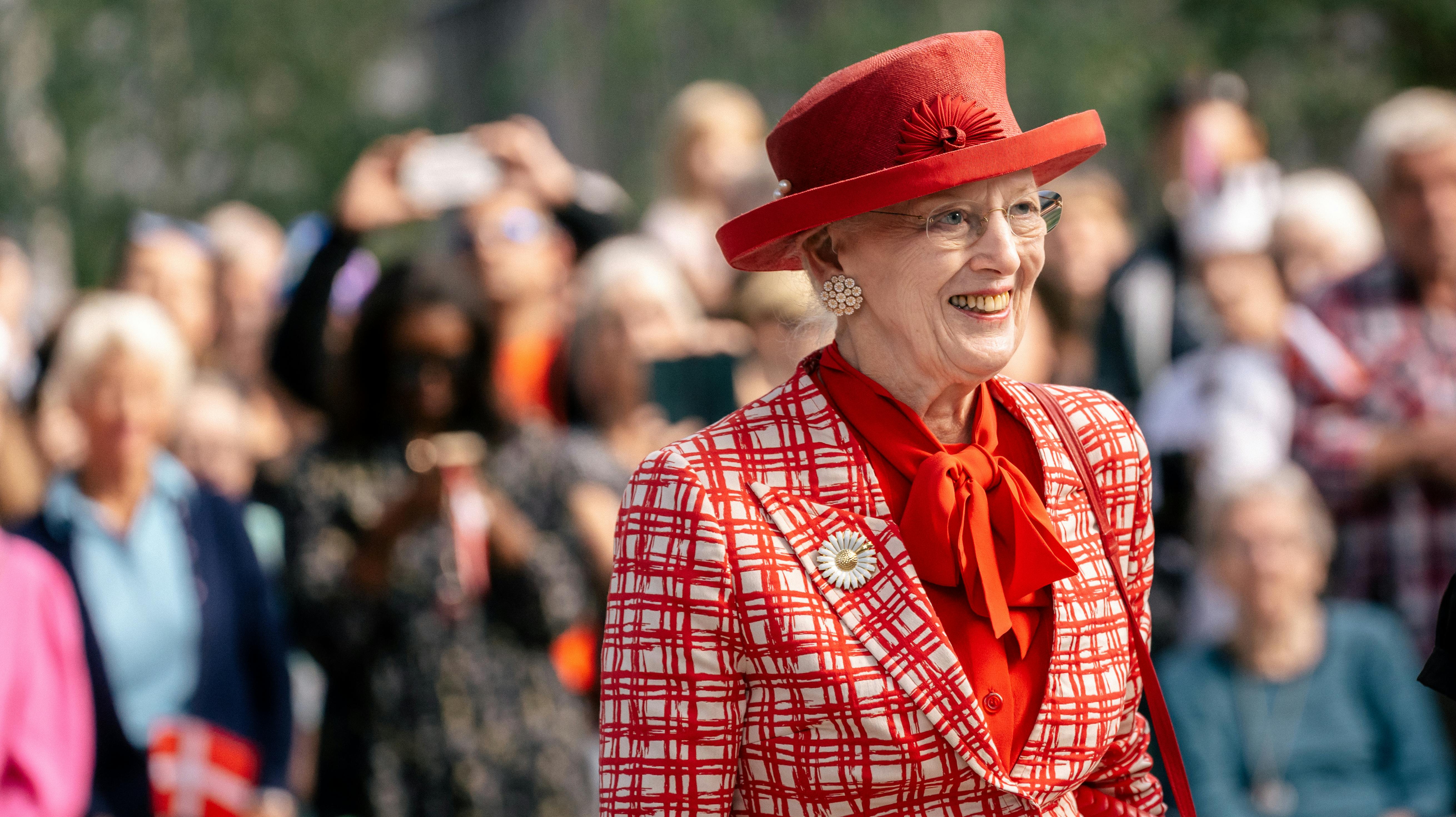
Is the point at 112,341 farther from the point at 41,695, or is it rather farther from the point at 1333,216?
the point at 1333,216

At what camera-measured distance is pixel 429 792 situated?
4.45 m

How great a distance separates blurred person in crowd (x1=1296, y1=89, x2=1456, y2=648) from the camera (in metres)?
4.86

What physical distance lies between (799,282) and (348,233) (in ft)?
11.8

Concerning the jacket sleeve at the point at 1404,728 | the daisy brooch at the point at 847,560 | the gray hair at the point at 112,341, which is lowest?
the jacket sleeve at the point at 1404,728

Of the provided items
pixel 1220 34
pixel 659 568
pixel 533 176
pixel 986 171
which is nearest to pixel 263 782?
pixel 533 176

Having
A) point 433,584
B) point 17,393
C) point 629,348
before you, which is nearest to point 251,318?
point 17,393

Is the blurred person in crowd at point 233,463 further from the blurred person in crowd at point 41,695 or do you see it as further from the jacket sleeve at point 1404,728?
the jacket sleeve at point 1404,728

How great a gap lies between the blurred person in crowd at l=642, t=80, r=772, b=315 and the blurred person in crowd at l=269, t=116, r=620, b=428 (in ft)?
1.84

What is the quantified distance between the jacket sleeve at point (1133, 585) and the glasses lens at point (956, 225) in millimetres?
433

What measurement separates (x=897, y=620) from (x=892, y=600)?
29mm

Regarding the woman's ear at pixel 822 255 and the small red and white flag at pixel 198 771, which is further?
the small red and white flag at pixel 198 771

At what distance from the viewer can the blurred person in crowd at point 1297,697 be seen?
4.85 metres

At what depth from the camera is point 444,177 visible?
20.3ft

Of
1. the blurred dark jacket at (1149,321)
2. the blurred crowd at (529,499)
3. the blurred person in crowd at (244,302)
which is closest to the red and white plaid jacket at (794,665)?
the blurred crowd at (529,499)
